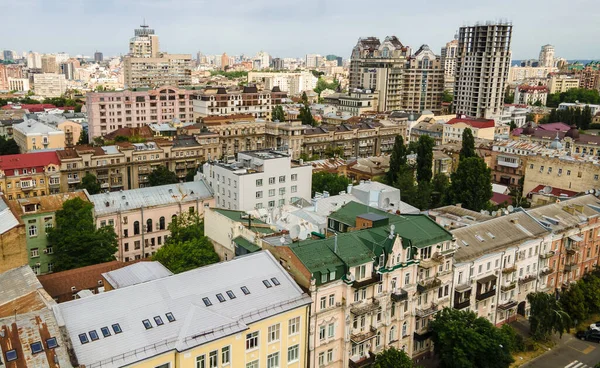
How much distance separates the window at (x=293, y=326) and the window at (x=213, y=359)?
637 centimetres

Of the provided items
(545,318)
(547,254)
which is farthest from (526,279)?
(545,318)

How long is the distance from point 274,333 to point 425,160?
6385cm

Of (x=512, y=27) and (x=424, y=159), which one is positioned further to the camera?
(x=512, y=27)

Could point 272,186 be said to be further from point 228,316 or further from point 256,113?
point 256,113

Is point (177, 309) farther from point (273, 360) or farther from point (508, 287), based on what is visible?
point (508, 287)

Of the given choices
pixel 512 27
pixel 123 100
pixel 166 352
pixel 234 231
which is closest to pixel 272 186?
pixel 234 231

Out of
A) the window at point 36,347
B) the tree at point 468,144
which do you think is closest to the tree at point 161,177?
the tree at point 468,144

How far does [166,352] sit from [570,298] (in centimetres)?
4458

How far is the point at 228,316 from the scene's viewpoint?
1389 inches

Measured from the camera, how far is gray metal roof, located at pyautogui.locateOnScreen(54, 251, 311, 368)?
1224 inches

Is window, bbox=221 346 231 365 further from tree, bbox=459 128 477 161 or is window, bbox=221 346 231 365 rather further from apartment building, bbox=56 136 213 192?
tree, bbox=459 128 477 161

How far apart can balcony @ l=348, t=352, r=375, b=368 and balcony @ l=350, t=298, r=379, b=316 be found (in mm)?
4036

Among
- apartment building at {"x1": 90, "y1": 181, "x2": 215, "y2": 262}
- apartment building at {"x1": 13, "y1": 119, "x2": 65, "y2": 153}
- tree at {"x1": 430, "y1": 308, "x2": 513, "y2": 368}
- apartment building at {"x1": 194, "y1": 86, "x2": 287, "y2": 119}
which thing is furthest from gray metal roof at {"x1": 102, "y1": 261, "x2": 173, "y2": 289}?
apartment building at {"x1": 194, "y1": 86, "x2": 287, "y2": 119}

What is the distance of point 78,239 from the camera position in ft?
197
